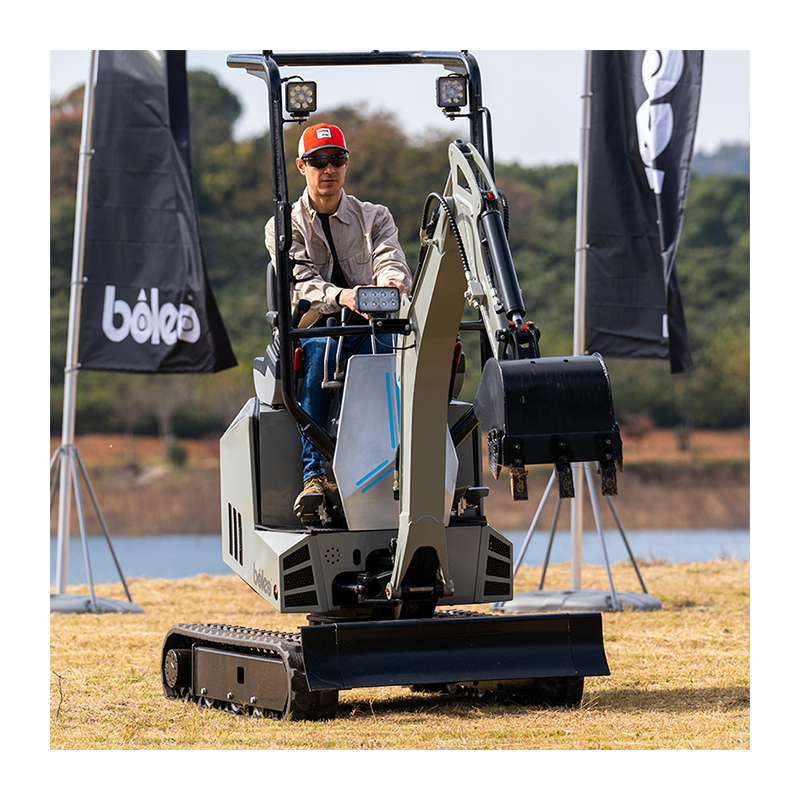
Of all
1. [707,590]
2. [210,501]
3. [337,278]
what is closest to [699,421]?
[210,501]

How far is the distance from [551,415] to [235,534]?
8.13ft

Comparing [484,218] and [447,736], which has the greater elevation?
[484,218]

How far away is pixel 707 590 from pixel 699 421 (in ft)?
78.0

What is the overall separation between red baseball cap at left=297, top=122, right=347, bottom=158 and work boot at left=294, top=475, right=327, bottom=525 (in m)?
1.48

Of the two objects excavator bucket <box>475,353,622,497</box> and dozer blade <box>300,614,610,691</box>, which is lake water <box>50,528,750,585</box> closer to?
dozer blade <box>300,614,610,691</box>

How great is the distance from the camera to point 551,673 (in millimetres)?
5441

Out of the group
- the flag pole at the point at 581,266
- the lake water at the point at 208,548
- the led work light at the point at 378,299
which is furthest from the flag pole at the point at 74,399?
the lake water at the point at 208,548

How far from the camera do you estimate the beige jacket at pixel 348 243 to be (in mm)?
5668

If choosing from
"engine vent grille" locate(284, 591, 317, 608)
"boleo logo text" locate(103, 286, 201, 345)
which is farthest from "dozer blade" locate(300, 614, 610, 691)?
"boleo logo text" locate(103, 286, 201, 345)

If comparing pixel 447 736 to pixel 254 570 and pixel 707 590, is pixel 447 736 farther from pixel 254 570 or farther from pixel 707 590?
pixel 707 590

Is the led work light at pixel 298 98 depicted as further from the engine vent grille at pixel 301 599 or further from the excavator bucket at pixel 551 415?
the engine vent grille at pixel 301 599

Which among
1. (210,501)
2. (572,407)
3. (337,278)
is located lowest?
(210,501)

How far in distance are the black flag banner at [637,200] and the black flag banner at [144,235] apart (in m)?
2.83

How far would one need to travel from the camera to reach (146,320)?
9.20 m
